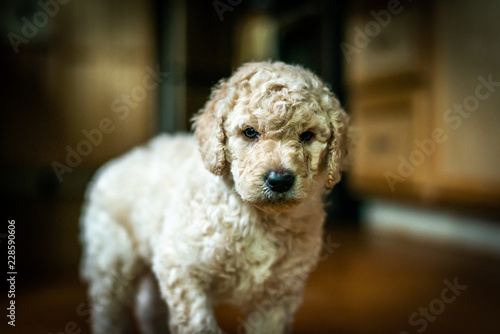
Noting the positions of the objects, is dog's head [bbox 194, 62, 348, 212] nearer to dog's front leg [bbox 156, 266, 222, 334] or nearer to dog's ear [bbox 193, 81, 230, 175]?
dog's ear [bbox 193, 81, 230, 175]

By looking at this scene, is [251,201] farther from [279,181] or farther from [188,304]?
[188,304]

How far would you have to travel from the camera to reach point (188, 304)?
1.23 meters

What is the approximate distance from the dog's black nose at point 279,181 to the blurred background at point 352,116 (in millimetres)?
1028

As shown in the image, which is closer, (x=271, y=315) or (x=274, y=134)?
(x=274, y=134)

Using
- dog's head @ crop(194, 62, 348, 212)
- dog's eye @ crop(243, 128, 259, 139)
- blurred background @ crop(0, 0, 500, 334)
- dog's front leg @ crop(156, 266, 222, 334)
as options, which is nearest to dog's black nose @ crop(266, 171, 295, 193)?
dog's head @ crop(194, 62, 348, 212)

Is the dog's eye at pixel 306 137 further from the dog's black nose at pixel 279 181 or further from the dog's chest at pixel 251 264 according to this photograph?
the dog's chest at pixel 251 264

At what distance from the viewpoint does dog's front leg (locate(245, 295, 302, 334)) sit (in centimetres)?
133

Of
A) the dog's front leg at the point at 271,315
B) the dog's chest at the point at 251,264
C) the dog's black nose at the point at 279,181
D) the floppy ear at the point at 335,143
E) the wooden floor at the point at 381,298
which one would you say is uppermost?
the floppy ear at the point at 335,143

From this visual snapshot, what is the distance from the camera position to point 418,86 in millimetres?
3213

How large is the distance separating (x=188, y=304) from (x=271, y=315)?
0.28 meters

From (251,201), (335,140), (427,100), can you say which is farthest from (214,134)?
(427,100)

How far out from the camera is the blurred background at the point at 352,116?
88.8 inches

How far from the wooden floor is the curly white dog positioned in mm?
671

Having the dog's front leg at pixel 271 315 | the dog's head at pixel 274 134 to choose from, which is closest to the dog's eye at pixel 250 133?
the dog's head at pixel 274 134
